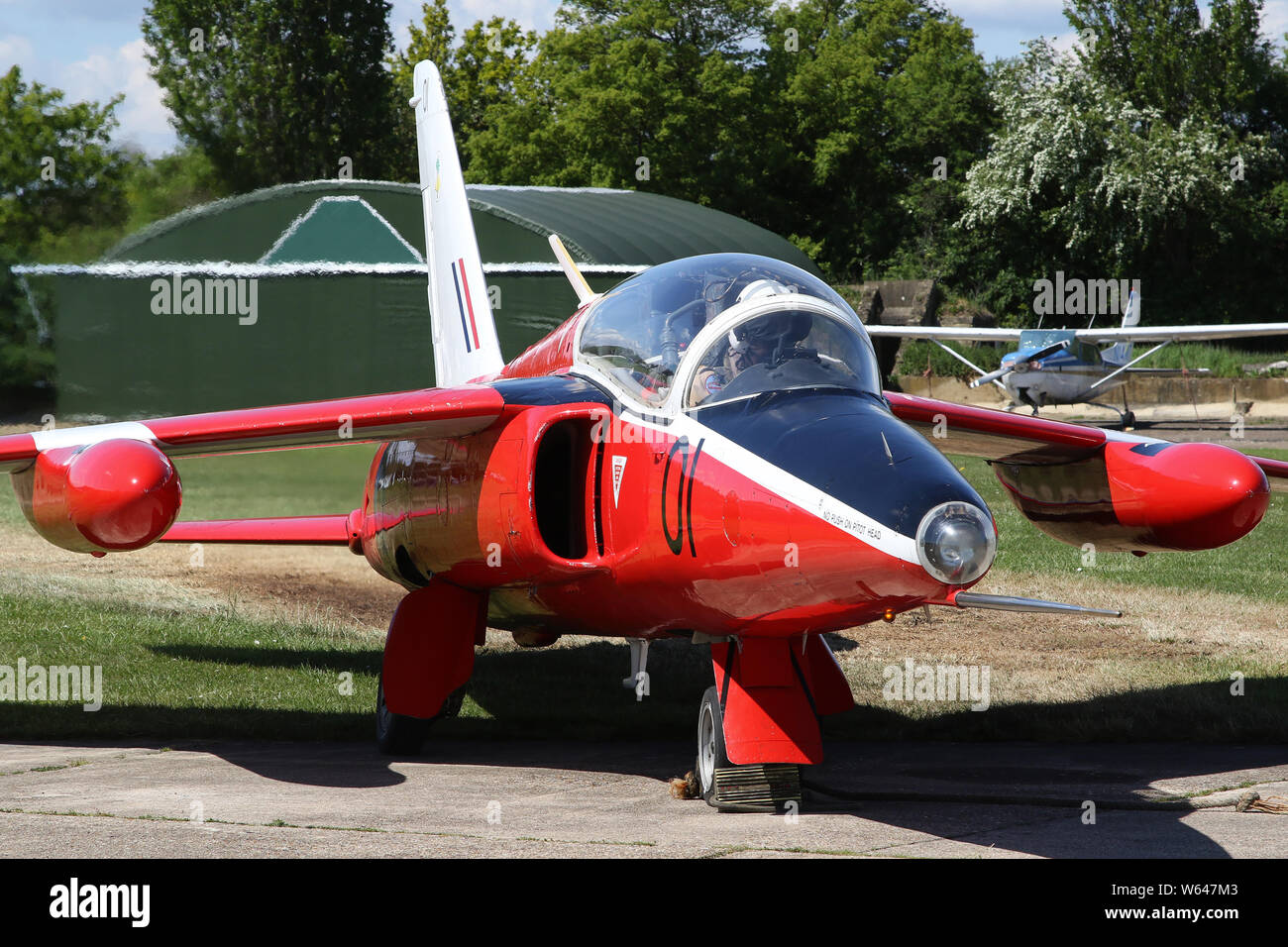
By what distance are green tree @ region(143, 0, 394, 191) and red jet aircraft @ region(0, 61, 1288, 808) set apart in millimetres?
19339

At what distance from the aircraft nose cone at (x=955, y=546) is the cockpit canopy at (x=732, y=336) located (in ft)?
4.40

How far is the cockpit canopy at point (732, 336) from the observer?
593 cm

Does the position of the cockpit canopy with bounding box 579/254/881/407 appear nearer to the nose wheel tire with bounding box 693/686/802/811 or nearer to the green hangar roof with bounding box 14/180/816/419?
the nose wheel tire with bounding box 693/686/802/811

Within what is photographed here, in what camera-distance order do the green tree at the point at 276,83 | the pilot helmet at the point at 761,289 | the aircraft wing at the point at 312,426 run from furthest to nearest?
the green tree at the point at 276,83, the aircraft wing at the point at 312,426, the pilot helmet at the point at 761,289

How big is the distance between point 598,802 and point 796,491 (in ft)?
8.24

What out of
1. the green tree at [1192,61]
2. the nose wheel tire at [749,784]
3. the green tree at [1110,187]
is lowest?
the nose wheel tire at [749,784]

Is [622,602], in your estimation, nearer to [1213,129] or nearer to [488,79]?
[1213,129]

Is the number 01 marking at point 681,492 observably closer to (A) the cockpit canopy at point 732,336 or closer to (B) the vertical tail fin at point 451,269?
(A) the cockpit canopy at point 732,336

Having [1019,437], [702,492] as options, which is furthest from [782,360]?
[1019,437]

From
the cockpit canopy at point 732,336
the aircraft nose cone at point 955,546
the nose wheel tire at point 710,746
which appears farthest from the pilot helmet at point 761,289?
the nose wheel tire at point 710,746

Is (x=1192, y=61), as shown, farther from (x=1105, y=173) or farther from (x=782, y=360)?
(x=782, y=360)

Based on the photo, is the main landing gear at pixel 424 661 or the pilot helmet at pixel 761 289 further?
the main landing gear at pixel 424 661

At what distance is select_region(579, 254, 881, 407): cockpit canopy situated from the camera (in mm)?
5930

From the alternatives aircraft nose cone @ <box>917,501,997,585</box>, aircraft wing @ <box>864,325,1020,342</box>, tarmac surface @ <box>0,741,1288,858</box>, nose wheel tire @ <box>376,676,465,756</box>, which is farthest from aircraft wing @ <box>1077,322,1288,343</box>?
aircraft nose cone @ <box>917,501,997,585</box>
